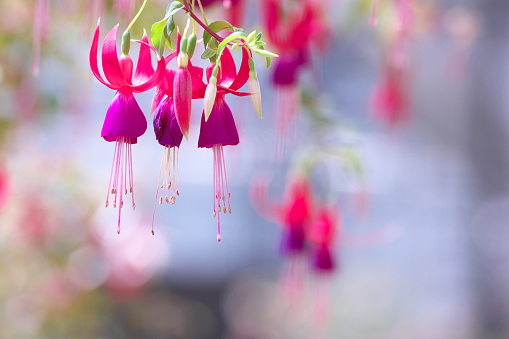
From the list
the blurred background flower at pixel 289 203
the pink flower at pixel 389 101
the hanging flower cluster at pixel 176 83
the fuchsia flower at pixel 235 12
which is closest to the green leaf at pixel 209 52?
the hanging flower cluster at pixel 176 83

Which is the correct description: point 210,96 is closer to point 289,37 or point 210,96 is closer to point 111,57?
point 111,57

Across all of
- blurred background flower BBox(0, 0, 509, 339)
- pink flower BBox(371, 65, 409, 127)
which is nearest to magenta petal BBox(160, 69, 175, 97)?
blurred background flower BBox(0, 0, 509, 339)

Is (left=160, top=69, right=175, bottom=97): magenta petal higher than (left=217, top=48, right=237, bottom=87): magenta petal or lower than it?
lower

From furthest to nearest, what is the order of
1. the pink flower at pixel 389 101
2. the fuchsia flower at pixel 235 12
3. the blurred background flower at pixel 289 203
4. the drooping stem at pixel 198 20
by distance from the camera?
the pink flower at pixel 389 101
the blurred background flower at pixel 289 203
the fuchsia flower at pixel 235 12
the drooping stem at pixel 198 20

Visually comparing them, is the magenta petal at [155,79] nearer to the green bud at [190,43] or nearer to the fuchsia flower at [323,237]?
the green bud at [190,43]

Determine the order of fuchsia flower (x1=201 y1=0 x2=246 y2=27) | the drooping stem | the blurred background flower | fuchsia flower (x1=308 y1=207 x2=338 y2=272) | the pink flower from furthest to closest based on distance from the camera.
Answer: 1. the pink flower
2. the blurred background flower
3. fuchsia flower (x1=308 y1=207 x2=338 y2=272)
4. fuchsia flower (x1=201 y1=0 x2=246 y2=27)
5. the drooping stem

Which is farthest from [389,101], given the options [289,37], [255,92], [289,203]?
[255,92]

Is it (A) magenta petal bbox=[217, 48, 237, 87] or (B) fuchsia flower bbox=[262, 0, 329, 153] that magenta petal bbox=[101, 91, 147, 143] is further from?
(B) fuchsia flower bbox=[262, 0, 329, 153]

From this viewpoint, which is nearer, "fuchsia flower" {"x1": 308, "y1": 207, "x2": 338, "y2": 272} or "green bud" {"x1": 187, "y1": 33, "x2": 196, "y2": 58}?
"green bud" {"x1": 187, "y1": 33, "x2": 196, "y2": 58}

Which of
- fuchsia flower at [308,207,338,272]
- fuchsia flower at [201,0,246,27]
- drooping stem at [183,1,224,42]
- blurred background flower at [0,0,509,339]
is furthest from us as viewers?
blurred background flower at [0,0,509,339]
